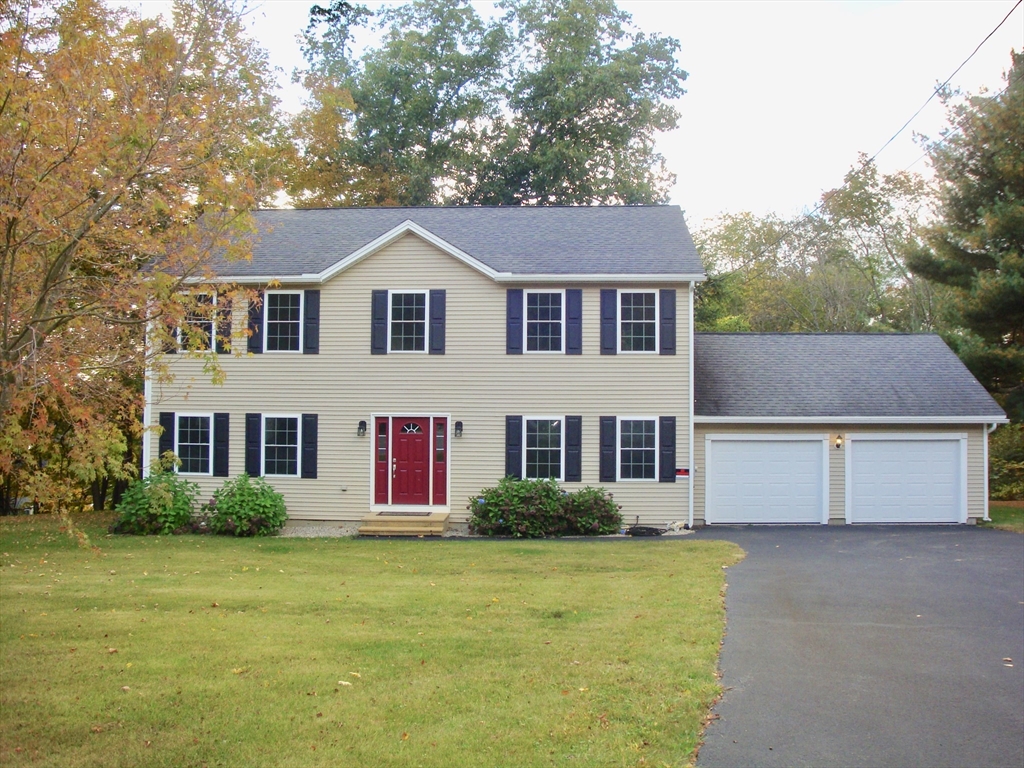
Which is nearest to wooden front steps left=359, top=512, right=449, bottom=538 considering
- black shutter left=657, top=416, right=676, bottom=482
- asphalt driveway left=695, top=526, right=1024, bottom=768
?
black shutter left=657, top=416, right=676, bottom=482

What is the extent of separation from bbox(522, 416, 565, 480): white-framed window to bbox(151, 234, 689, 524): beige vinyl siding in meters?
0.21

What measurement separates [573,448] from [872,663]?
1119 centimetres

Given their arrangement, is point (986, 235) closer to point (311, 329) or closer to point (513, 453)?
point (513, 453)

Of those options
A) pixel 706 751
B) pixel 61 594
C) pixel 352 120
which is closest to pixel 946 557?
pixel 706 751

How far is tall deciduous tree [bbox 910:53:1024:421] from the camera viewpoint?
77.5 ft

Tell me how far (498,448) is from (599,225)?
606 centimetres

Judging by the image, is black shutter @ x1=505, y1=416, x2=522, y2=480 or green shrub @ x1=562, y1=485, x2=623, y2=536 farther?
black shutter @ x1=505, y1=416, x2=522, y2=480

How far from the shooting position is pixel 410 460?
1930 centimetres

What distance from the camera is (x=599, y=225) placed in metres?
21.6

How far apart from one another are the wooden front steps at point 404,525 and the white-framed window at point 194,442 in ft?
12.4

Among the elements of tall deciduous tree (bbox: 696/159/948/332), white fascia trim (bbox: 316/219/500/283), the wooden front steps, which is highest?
tall deciduous tree (bbox: 696/159/948/332)

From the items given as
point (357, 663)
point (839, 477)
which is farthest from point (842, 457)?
point (357, 663)

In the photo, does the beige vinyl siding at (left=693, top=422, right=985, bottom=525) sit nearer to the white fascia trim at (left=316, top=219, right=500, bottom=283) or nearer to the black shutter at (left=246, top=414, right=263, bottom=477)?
the white fascia trim at (left=316, top=219, right=500, bottom=283)

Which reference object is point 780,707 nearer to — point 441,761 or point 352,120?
point 441,761
